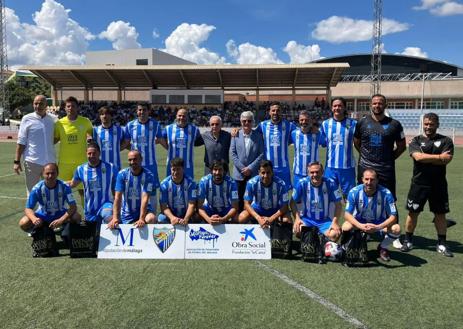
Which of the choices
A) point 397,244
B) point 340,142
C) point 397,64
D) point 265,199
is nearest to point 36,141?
point 265,199

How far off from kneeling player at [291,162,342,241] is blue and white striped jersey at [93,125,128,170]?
9.18 feet

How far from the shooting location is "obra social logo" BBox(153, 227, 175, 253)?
178 inches

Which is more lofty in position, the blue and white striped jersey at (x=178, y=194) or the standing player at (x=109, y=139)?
the standing player at (x=109, y=139)

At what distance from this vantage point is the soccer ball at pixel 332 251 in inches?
172

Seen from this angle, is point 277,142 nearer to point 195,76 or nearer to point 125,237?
point 125,237

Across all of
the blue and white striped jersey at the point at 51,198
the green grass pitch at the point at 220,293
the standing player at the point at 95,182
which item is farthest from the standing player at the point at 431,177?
the blue and white striped jersey at the point at 51,198

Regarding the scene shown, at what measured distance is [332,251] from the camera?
14.4 feet

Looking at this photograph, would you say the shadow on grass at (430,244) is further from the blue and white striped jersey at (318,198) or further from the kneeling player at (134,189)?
the kneeling player at (134,189)

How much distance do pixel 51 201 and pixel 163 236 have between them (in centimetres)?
150

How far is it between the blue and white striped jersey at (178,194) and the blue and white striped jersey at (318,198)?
1.32 m

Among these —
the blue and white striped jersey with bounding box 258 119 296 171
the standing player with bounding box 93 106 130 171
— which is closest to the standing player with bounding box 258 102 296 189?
the blue and white striped jersey with bounding box 258 119 296 171

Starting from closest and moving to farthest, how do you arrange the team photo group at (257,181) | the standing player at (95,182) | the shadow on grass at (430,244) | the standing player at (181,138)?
the team photo group at (257,181), the shadow on grass at (430,244), the standing player at (95,182), the standing player at (181,138)

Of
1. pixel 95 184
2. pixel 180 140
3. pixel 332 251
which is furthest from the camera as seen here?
pixel 180 140

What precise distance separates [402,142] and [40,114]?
4.91 meters
